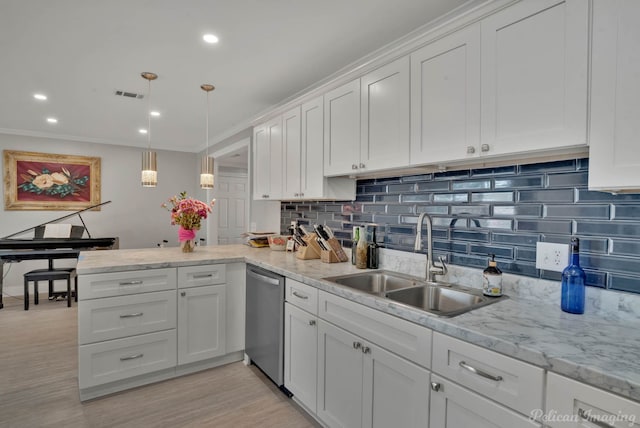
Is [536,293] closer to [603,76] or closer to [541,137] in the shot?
[541,137]

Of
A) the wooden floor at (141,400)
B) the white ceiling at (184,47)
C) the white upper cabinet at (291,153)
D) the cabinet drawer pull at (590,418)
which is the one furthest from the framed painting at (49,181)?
the cabinet drawer pull at (590,418)

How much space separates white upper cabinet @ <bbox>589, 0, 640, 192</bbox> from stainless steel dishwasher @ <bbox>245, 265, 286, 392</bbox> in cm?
180

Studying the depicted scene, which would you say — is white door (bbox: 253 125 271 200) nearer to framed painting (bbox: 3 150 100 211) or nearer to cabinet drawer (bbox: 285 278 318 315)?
cabinet drawer (bbox: 285 278 318 315)

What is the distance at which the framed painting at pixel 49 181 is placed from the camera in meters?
5.12

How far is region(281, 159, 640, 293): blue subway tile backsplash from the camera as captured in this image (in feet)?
4.37

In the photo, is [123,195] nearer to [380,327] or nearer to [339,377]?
[339,377]

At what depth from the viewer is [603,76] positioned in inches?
44.6

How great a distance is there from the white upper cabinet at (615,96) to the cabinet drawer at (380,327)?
2.78ft

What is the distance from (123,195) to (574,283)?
651cm

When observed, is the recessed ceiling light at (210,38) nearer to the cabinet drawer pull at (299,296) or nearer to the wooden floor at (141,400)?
the cabinet drawer pull at (299,296)

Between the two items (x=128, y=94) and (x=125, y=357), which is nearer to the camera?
(x=125, y=357)

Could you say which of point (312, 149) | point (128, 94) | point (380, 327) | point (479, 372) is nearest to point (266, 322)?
point (380, 327)

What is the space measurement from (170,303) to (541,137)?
8.36 ft

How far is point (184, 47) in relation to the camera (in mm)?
2418
